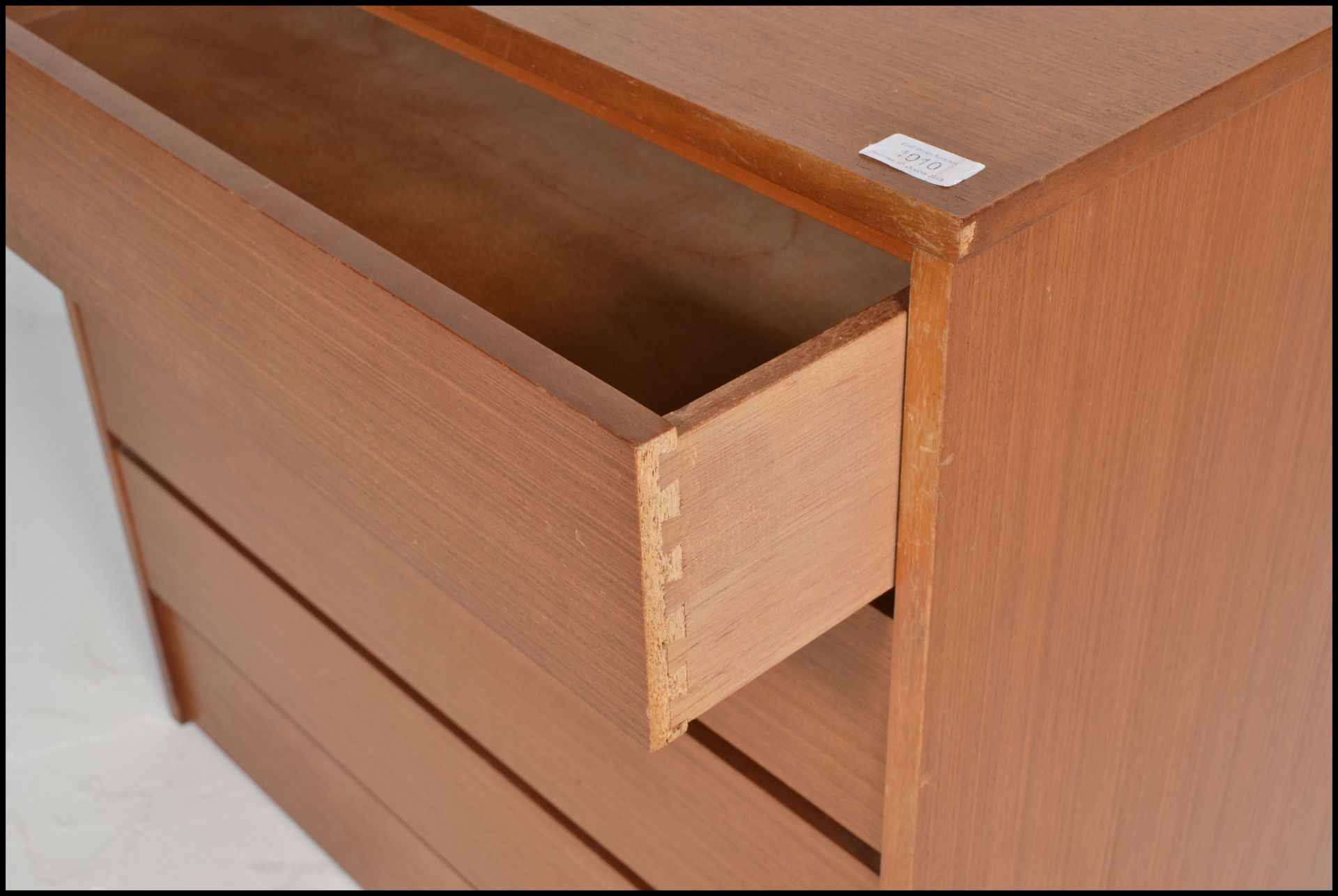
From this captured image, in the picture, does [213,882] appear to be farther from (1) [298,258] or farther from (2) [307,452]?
(1) [298,258]

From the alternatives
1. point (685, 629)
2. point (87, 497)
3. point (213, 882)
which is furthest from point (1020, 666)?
point (87, 497)

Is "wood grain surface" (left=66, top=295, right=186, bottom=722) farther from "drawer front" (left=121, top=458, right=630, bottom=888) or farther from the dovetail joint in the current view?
the dovetail joint

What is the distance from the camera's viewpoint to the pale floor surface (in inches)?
50.1

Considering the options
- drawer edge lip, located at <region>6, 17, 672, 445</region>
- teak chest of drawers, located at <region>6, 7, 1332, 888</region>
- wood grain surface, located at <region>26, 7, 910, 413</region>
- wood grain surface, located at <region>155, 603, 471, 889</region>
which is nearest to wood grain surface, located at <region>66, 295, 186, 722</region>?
wood grain surface, located at <region>155, 603, 471, 889</region>

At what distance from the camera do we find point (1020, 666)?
0.74 metres

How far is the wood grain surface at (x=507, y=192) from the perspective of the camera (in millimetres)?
759

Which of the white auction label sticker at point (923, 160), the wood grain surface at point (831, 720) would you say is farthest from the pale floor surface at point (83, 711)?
the white auction label sticker at point (923, 160)

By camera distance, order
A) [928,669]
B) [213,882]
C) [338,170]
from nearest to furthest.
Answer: [928,669], [338,170], [213,882]

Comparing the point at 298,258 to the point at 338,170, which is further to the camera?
the point at 338,170

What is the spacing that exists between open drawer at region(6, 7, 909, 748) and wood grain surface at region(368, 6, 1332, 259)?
61 mm

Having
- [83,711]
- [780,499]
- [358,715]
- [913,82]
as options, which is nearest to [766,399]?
[780,499]

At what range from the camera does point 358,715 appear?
1.13 m

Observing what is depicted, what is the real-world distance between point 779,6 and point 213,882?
91 centimetres

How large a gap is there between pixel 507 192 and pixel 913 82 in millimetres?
330
